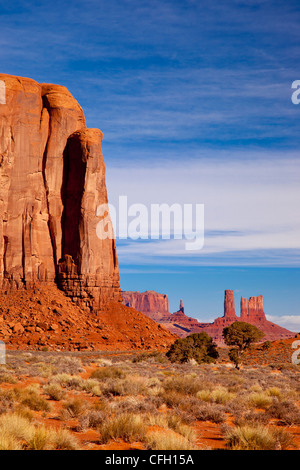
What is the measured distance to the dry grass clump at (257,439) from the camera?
9.60 metres

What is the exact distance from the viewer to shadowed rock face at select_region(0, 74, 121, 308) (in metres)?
65.7

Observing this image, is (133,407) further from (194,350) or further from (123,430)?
(194,350)

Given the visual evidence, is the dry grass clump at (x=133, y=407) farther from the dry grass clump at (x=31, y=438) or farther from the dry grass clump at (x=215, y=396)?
the dry grass clump at (x=31, y=438)

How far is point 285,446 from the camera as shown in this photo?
10055 mm

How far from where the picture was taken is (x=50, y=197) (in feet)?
229

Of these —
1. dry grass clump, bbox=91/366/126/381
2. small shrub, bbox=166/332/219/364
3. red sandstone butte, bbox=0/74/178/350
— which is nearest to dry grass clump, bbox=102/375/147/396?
dry grass clump, bbox=91/366/126/381

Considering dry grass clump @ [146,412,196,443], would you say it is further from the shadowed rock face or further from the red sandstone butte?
the shadowed rock face

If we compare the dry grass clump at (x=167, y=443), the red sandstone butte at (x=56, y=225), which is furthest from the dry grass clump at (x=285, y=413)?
the red sandstone butte at (x=56, y=225)

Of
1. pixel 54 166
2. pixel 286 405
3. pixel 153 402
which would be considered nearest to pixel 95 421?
pixel 153 402

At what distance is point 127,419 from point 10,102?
64135mm

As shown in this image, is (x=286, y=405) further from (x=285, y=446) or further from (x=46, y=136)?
(x=46, y=136)

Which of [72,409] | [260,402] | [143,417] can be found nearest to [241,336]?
[260,402]

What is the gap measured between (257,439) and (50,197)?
207 feet

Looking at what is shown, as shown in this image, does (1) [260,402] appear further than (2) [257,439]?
Yes
